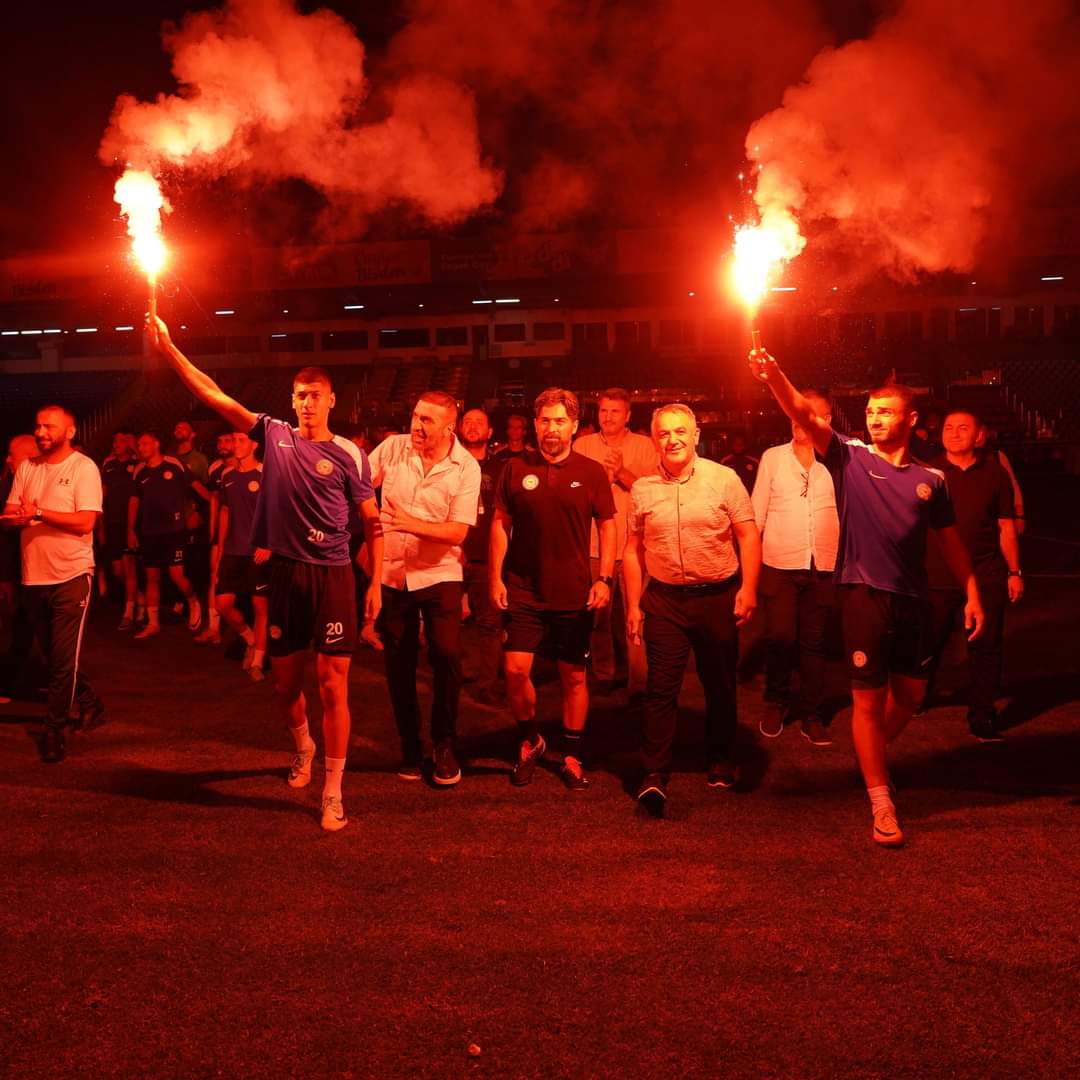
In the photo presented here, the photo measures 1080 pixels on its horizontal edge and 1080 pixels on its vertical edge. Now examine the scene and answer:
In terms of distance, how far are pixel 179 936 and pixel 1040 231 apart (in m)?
34.4

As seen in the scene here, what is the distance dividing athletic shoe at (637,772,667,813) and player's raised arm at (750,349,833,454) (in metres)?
1.83

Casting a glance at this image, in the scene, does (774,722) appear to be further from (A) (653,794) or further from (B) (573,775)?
(A) (653,794)

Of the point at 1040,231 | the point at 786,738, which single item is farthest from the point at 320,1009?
the point at 1040,231

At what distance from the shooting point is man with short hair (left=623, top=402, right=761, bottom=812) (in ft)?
18.6

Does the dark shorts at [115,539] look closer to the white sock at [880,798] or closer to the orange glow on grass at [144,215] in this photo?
the orange glow on grass at [144,215]

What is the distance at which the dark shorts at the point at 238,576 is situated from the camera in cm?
863

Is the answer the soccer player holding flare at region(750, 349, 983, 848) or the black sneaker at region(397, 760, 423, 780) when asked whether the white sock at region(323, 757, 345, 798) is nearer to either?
the black sneaker at region(397, 760, 423, 780)

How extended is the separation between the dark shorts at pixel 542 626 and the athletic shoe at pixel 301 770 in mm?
1258

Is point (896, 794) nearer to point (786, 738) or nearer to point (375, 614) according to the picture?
point (786, 738)

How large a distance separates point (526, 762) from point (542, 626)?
29.8 inches

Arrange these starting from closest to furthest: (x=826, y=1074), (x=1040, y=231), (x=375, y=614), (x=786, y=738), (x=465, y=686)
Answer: (x=826, y=1074)
(x=375, y=614)
(x=786, y=738)
(x=465, y=686)
(x=1040, y=231)

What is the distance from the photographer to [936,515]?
5211mm

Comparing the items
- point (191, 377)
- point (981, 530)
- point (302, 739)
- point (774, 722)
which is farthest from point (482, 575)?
point (191, 377)

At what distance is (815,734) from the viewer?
6.70m
